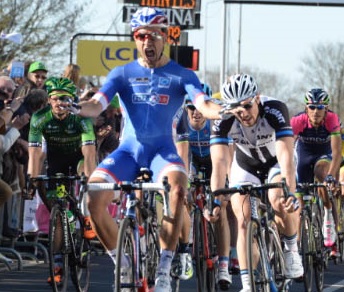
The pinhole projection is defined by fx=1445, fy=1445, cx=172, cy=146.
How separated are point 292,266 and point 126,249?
7.96 feet

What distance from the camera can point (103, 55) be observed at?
3850cm

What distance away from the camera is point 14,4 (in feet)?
163

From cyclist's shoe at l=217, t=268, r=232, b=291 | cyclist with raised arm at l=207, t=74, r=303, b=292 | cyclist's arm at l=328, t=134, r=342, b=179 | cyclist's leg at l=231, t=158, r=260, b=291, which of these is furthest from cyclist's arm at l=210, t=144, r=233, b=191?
cyclist's arm at l=328, t=134, r=342, b=179

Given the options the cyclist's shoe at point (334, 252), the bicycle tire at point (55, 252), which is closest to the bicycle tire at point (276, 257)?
the bicycle tire at point (55, 252)

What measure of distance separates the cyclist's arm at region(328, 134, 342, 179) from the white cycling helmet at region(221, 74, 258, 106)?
5205mm

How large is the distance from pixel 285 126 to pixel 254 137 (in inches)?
17.3

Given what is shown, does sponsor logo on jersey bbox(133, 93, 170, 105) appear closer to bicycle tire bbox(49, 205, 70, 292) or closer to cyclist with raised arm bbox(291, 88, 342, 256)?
bicycle tire bbox(49, 205, 70, 292)

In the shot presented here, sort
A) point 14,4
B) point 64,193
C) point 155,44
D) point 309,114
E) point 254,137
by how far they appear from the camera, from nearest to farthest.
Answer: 1. point 155,44
2. point 254,137
3. point 64,193
4. point 309,114
5. point 14,4

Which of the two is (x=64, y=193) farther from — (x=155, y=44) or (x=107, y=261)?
(x=107, y=261)

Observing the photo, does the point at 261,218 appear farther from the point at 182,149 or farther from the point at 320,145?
the point at 320,145

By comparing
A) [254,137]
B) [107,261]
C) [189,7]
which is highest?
[189,7]

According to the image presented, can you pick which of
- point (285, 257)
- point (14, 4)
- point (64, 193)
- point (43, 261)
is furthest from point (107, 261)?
point (14, 4)

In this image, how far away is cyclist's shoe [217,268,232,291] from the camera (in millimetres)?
13578

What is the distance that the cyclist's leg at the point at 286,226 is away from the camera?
12188 millimetres
